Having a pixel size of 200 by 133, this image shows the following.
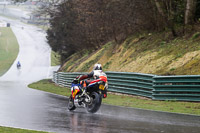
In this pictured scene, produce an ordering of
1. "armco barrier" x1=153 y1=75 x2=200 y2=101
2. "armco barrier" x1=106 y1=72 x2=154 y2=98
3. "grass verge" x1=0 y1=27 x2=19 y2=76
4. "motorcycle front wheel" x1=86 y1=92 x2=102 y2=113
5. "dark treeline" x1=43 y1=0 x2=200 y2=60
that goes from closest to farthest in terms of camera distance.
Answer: "motorcycle front wheel" x1=86 y1=92 x2=102 y2=113, "armco barrier" x1=153 y1=75 x2=200 y2=101, "armco barrier" x1=106 y1=72 x2=154 y2=98, "dark treeline" x1=43 y1=0 x2=200 y2=60, "grass verge" x1=0 y1=27 x2=19 y2=76

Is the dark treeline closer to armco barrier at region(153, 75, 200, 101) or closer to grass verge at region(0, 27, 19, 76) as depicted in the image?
armco barrier at region(153, 75, 200, 101)

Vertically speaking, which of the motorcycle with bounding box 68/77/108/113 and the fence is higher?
the motorcycle with bounding box 68/77/108/113

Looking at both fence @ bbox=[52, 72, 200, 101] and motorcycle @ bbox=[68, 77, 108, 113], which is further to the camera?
fence @ bbox=[52, 72, 200, 101]

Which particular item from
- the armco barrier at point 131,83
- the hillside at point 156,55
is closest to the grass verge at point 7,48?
the hillside at point 156,55

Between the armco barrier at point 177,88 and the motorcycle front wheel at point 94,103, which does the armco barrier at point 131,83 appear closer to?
the armco barrier at point 177,88

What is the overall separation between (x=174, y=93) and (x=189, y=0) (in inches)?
417

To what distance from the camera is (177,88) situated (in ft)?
58.1

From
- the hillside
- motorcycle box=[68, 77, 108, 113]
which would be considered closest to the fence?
the hillside

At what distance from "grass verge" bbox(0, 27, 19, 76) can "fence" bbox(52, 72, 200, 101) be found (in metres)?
44.4

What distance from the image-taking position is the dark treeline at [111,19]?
28484mm

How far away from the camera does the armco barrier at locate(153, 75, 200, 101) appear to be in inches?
663

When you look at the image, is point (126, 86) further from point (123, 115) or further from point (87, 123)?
point (87, 123)

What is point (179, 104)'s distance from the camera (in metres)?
16.6

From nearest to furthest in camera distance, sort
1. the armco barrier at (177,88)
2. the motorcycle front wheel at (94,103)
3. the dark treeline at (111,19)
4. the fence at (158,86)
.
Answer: the motorcycle front wheel at (94,103)
the armco barrier at (177,88)
the fence at (158,86)
the dark treeline at (111,19)
